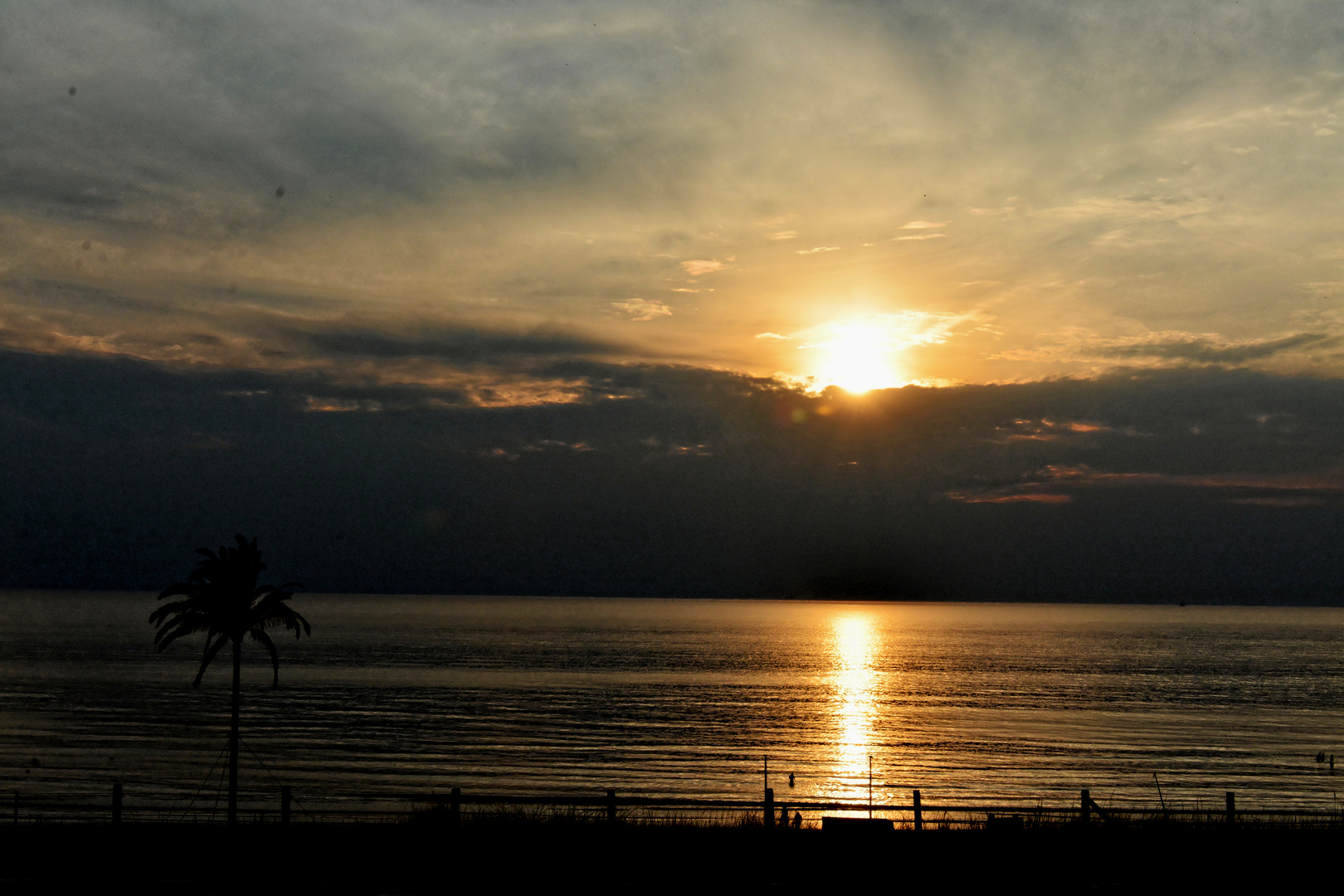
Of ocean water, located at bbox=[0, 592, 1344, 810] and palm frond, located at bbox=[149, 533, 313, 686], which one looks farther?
ocean water, located at bbox=[0, 592, 1344, 810]

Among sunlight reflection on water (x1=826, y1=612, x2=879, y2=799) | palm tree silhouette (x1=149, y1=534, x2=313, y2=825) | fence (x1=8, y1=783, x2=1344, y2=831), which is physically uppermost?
palm tree silhouette (x1=149, y1=534, x2=313, y2=825)

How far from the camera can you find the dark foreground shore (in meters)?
18.9

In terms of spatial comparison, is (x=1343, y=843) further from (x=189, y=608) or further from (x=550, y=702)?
(x=550, y=702)

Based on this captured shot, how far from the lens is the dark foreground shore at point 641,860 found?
18891 millimetres

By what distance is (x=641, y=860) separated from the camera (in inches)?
854

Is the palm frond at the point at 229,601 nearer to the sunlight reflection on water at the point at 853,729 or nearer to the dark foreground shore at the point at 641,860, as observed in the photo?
the dark foreground shore at the point at 641,860

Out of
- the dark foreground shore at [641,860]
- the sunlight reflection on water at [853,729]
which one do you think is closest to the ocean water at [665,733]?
the sunlight reflection on water at [853,729]

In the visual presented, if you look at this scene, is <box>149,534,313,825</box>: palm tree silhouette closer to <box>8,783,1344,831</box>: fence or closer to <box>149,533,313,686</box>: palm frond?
<box>149,533,313,686</box>: palm frond

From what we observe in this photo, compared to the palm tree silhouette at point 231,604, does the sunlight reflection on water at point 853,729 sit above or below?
below

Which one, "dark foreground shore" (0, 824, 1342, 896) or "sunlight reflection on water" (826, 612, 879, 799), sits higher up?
"dark foreground shore" (0, 824, 1342, 896)

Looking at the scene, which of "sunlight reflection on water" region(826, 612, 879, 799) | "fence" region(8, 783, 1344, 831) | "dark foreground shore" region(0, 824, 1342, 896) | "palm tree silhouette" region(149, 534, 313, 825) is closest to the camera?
"dark foreground shore" region(0, 824, 1342, 896)

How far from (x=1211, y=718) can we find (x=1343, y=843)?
282 feet

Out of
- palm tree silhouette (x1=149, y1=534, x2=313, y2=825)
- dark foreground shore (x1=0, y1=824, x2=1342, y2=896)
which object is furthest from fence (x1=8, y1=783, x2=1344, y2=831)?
palm tree silhouette (x1=149, y1=534, x2=313, y2=825)

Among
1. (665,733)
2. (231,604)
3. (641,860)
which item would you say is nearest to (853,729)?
(665,733)
